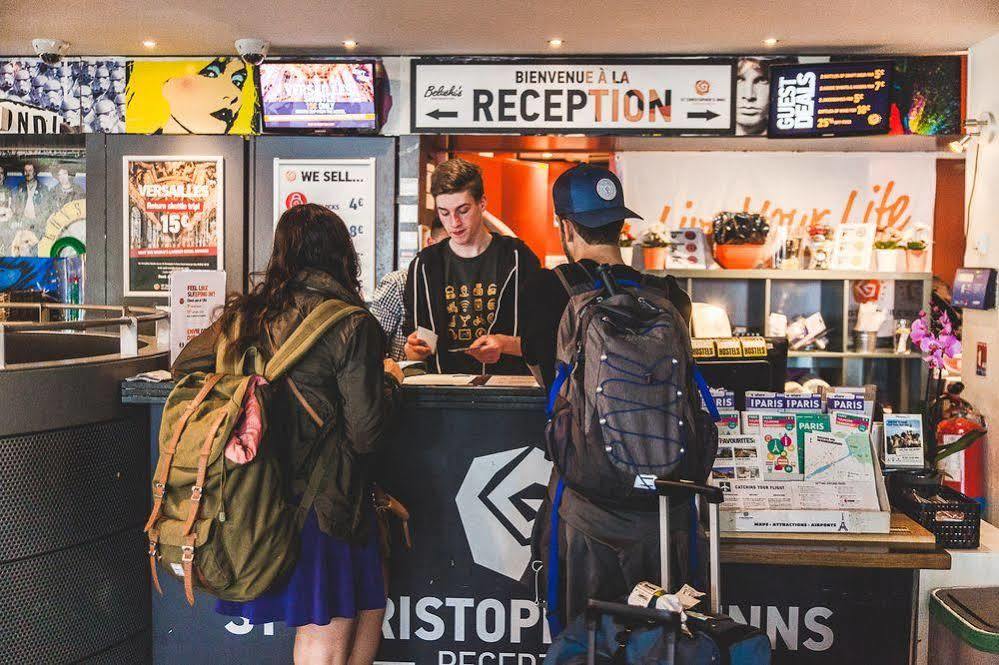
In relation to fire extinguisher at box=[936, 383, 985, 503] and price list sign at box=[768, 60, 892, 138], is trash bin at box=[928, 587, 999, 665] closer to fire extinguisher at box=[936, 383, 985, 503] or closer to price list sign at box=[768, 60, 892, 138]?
fire extinguisher at box=[936, 383, 985, 503]

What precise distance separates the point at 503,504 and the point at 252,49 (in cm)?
347

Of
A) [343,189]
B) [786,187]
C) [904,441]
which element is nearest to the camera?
[904,441]

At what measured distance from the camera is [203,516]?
241cm

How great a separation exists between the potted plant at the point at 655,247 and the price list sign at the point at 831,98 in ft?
3.25

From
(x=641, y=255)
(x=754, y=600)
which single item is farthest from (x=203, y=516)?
(x=641, y=255)

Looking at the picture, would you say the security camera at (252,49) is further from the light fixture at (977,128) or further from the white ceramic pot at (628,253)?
the light fixture at (977,128)

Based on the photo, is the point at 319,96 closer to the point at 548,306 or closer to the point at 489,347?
the point at 489,347

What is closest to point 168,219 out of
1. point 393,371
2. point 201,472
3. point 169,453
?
point 393,371

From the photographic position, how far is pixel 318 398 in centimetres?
251

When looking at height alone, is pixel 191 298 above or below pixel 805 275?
below

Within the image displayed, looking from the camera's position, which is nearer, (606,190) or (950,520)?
(606,190)

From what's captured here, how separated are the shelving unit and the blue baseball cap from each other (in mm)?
3891

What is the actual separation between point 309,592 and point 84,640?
103 centimetres

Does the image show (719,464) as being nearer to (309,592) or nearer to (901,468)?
→ (901,468)
